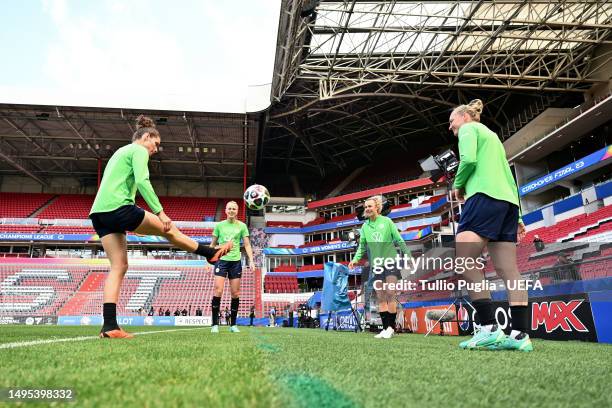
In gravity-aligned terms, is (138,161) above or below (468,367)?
above

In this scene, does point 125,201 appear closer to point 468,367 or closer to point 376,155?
point 468,367

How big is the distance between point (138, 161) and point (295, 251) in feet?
106

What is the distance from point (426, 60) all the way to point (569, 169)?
9.17 meters

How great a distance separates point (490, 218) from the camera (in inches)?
117

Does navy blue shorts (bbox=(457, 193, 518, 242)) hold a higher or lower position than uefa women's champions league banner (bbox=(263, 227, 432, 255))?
lower

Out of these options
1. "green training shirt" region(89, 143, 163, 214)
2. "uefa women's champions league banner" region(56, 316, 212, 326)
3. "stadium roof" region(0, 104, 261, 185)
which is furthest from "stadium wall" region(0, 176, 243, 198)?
"green training shirt" region(89, 143, 163, 214)

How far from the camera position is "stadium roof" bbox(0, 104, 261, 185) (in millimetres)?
24250

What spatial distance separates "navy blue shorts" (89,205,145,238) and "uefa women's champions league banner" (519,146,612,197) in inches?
843

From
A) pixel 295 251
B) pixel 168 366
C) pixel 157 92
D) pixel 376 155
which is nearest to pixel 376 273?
pixel 168 366

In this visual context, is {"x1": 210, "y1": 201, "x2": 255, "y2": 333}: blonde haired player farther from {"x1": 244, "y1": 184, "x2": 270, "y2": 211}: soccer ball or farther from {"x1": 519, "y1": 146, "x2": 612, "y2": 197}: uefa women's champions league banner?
{"x1": 519, "y1": 146, "x2": 612, "y2": 197}: uefa women's champions league banner

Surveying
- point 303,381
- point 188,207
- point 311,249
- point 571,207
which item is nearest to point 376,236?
point 303,381

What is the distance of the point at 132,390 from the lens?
1.11 meters

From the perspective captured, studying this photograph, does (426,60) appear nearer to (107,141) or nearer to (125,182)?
(125,182)

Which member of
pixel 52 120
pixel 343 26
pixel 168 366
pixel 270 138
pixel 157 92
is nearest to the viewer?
pixel 168 366
